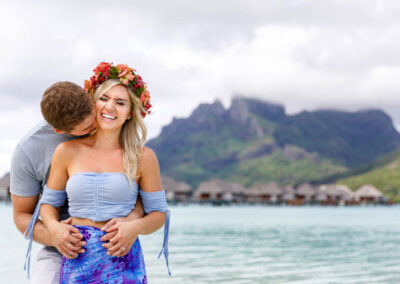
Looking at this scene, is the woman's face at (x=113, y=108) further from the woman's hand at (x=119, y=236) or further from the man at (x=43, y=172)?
the woman's hand at (x=119, y=236)

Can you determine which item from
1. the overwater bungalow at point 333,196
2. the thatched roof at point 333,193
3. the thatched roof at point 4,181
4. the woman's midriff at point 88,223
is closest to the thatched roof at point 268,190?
the overwater bungalow at point 333,196

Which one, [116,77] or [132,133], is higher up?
[116,77]

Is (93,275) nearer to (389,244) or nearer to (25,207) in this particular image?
(25,207)

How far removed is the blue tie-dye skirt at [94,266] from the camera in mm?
2699

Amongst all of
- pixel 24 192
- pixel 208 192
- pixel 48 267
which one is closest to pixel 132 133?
pixel 24 192

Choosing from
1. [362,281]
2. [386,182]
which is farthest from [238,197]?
[362,281]

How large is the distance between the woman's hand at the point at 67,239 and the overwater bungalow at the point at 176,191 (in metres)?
95.2

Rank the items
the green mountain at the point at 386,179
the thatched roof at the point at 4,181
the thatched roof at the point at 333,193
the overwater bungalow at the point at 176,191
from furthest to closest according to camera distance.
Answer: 1. the green mountain at the point at 386,179
2. the thatched roof at the point at 333,193
3. the overwater bungalow at the point at 176,191
4. the thatched roof at the point at 4,181

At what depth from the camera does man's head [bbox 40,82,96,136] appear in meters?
2.60

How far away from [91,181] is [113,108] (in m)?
0.41

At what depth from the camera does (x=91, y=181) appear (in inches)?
106

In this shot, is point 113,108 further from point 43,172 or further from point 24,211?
point 24,211

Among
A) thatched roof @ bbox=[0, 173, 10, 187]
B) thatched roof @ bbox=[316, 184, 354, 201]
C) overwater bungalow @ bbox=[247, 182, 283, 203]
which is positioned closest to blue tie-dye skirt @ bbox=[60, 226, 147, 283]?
thatched roof @ bbox=[0, 173, 10, 187]

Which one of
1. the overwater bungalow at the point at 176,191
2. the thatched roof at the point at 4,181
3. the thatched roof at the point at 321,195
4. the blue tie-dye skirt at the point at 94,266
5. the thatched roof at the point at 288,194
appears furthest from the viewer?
the thatched roof at the point at 321,195
